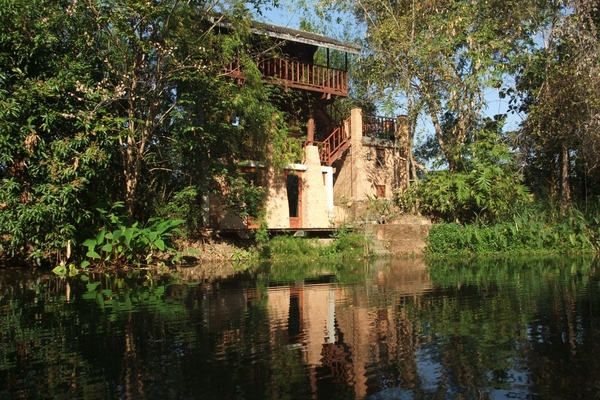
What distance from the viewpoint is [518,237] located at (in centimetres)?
1722

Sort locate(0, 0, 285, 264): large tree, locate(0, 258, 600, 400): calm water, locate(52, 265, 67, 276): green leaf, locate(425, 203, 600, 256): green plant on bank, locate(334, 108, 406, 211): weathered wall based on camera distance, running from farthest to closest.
→ locate(334, 108, 406, 211): weathered wall → locate(425, 203, 600, 256): green plant on bank → locate(52, 265, 67, 276): green leaf → locate(0, 0, 285, 264): large tree → locate(0, 258, 600, 400): calm water

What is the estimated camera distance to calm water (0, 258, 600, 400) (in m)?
3.62

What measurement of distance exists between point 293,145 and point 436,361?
49.2 ft

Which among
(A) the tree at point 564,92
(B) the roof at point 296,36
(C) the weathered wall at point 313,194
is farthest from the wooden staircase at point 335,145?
(A) the tree at point 564,92

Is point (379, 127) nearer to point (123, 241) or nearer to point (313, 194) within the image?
point (313, 194)

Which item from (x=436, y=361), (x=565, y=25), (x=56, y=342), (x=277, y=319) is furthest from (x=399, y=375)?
(x=565, y=25)

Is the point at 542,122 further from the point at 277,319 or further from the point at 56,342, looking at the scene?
the point at 56,342

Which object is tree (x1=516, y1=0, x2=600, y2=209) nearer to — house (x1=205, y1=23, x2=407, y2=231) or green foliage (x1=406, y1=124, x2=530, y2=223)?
green foliage (x1=406, y1=124, x2=530, y2=223)

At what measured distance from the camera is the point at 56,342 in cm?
510

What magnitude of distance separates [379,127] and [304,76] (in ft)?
16.2

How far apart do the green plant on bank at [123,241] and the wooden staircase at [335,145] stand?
8.81 meters

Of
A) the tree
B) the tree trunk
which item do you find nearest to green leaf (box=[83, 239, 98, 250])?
the tree

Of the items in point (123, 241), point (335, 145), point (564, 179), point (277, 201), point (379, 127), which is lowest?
point (123, 241)

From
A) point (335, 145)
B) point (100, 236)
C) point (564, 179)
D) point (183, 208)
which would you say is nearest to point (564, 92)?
point (564, 179)
